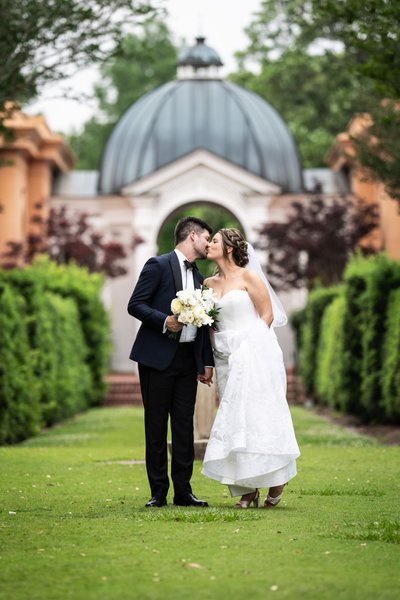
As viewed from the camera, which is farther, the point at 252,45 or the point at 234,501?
the point at 252,45

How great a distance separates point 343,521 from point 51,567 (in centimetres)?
247

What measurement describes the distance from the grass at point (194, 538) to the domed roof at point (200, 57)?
31.2 metres

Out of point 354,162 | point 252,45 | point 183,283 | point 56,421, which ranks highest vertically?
point 252,45

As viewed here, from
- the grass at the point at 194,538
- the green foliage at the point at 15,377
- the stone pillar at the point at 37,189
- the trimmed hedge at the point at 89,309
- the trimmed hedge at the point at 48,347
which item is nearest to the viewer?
the grass at the point at 194,538

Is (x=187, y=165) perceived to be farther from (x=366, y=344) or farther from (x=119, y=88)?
(x=119, y=88)

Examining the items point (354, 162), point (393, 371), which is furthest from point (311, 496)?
point (354, 162)

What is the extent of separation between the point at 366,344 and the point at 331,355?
4.27m

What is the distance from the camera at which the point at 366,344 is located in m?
20.4

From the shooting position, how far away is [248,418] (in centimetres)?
930

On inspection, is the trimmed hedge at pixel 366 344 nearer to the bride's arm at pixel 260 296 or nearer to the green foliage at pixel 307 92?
the bride's arm at pixel 260 296

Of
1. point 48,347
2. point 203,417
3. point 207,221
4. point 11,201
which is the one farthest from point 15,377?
point 207,221

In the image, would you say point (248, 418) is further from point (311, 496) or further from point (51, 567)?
point (51, 567)

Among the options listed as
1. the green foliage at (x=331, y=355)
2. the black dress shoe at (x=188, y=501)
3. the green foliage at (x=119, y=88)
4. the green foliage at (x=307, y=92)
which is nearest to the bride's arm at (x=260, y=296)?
the black dress shoe at (x=188, y=501)

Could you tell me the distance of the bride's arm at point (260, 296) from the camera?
951 centimetres
